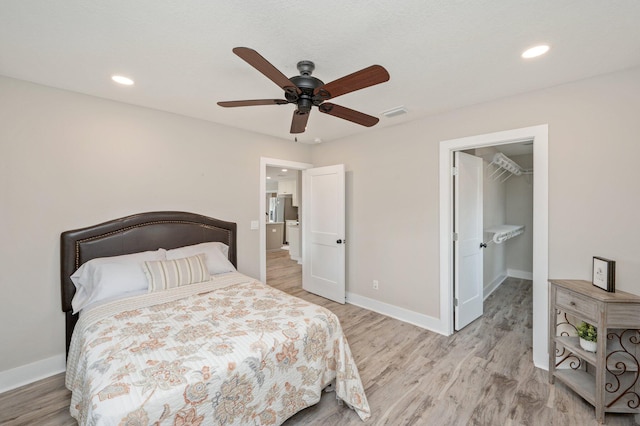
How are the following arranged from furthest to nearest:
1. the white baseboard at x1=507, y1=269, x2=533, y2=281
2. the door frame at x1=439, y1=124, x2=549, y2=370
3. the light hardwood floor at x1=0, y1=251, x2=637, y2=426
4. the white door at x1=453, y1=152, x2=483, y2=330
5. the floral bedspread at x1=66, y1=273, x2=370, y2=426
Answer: the white baseboard at x1=507, y1=269, x2=533, y2=281 → the white door at x1=453, y1=152, x2=483, y2=330 → the door frame at x1=439, y1=124, x2=549, y2=370 → the light hardwood floor at x1=0, y1=251, x2=637, y2=426 → the floral bedspread at x1=66, y1=273, x2=370, y2=426

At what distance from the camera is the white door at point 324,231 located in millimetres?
3930

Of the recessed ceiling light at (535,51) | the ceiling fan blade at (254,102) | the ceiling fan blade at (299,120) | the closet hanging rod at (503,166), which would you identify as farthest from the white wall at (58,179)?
the closet hanging rod at (503,166)

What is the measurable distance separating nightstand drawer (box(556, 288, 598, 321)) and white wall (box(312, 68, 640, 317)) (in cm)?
24

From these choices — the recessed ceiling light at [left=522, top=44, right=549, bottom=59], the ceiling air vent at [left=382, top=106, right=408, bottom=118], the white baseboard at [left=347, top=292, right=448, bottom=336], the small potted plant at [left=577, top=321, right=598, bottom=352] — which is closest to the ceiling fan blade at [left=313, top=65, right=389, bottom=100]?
the recessed ceiling light at [left=522, top=44, right=549, bottom=59]

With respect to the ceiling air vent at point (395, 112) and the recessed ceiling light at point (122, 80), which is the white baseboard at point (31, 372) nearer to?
the recessed ceiling light at point (122, 80)

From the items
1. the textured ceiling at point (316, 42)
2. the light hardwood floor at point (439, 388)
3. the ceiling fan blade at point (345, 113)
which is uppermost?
the textured ceiling at point (316, 42)

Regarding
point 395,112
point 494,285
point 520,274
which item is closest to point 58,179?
point 395,112

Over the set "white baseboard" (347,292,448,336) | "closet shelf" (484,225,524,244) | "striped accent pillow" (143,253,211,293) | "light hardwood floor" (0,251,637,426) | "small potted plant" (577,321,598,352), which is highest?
"closet shelf" (484,225,524,244)

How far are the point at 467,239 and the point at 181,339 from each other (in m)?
3.12

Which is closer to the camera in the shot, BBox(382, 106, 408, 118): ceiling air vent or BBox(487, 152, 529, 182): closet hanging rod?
BBox(382, 106, 408, 118): ceiling air vent

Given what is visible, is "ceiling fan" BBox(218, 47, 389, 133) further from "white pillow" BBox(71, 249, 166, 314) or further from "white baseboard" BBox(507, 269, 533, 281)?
"white baseboard" BBox(507, 269, 533, 281)

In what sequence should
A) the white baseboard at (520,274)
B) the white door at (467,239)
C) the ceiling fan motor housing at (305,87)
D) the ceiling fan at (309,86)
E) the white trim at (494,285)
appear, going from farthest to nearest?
1. the white baseboard at (520,274)
2. the white trim at (494,285)
3. the white door at (467,239)
4. the ceiling fan motor housing at (305,87)
5. the ceiling fan at (309,86)

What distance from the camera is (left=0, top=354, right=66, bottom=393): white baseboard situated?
2.15 meters

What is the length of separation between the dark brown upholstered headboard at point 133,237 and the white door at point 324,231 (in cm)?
136
